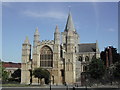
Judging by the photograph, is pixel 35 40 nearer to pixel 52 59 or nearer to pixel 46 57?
pixel 46 57

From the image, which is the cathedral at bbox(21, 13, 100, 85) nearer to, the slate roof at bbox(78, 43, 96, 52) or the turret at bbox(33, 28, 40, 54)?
the turret at bbox(33, 28, 40, 54)

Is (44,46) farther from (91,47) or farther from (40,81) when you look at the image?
(91,47)

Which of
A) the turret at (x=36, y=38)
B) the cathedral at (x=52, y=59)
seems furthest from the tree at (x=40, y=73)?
the turret at (x=36, y=38)

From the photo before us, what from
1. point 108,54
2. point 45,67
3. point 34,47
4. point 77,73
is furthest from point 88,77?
point 34,47

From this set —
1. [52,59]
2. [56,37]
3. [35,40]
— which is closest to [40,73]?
[52,59]

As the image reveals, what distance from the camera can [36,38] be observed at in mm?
64125

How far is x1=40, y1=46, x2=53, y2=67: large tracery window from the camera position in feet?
205

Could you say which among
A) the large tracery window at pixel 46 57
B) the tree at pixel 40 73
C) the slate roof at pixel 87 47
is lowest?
the tree at pixel 40 73

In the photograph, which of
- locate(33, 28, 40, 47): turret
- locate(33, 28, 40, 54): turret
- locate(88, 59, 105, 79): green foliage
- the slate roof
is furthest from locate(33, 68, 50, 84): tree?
the slate roof

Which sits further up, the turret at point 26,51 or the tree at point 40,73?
the turret at point 26,51

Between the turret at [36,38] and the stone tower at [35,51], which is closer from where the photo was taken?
the stone tower at [35,51]

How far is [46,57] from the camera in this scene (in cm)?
6284

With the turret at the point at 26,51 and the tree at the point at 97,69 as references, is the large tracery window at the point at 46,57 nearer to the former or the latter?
the turret at the point at 26,51

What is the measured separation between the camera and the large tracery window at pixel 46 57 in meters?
62.5
